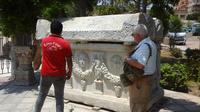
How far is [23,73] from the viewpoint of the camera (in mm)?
9812

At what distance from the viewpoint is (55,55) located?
5.83 metres

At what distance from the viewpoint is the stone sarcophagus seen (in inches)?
272

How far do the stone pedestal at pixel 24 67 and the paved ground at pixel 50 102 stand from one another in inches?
11.5

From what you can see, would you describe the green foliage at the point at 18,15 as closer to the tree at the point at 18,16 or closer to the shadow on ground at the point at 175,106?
the tree at the point at 18,16

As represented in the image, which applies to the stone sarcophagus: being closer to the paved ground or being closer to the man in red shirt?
the paved ground

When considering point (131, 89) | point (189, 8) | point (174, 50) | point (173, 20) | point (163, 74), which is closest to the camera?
point (131, 89)

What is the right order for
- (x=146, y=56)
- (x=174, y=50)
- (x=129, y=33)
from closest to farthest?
1. (x=146, y=56)
2. (x=129, y=33)
3. (x=174, y=50)

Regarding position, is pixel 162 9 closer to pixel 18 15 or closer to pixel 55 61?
pixel 18 15

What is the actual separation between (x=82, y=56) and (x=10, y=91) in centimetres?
242

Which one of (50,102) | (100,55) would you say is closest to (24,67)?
(50,102)

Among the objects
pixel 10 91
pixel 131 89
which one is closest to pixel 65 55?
pixel 131 89

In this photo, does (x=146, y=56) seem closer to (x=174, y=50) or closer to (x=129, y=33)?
(x=129, y=33)

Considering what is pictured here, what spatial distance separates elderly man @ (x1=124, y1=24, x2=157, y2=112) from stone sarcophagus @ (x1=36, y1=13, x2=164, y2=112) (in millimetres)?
1224

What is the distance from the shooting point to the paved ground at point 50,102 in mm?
7496
